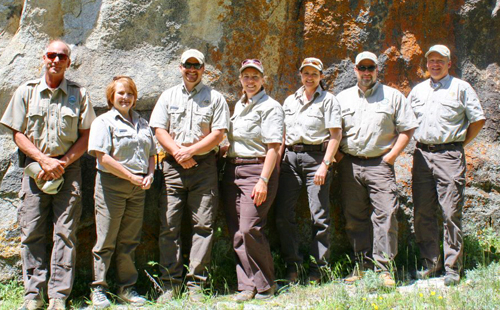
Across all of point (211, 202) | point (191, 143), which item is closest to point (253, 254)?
point (211, 202)

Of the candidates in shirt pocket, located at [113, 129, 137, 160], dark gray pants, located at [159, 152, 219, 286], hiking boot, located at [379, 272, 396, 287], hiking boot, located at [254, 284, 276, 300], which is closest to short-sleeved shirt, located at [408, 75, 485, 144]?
hiking boot, located at [379, 272, 396, 287]

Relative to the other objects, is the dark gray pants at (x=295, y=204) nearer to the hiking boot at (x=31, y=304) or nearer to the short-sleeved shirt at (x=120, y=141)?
the short-sleeved shirt at (x=120, y=141)

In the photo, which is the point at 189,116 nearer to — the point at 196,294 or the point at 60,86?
the point at 60,86

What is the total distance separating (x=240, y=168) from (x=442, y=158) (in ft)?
6.86

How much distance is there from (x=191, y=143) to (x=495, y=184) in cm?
382

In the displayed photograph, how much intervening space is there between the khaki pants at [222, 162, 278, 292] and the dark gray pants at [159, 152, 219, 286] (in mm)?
A: 217

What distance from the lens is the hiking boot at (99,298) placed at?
15.6 feet

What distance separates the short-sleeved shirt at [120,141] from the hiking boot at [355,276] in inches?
91.4

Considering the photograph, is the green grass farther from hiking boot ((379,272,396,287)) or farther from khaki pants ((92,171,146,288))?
khaki pants ((92,171,146,288))

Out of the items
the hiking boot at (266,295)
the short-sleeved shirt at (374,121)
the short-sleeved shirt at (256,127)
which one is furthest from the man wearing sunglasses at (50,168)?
the short-sleeved shirt at (374,121)

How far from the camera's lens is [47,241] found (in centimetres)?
521

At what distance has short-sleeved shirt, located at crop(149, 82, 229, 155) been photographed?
196 inches

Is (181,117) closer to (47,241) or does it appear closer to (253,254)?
(253,254)

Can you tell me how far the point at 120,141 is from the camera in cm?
474
